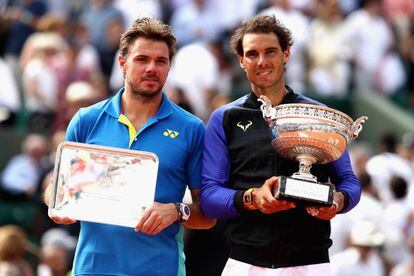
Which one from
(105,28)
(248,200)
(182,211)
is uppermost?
(105,28)

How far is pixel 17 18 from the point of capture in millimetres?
16594

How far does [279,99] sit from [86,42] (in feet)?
30.6

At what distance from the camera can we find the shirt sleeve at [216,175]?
6363mm

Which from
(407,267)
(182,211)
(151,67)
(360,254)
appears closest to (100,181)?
(182,211)

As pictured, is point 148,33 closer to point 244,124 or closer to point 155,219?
point 244,124

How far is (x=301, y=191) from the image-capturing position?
598cm

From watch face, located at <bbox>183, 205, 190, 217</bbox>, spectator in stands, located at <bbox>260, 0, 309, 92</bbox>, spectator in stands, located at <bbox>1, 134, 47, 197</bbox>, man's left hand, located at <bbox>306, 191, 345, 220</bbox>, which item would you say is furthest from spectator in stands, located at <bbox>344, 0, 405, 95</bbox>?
man's left hand, located at <bbox>306, 191, 345, 220</bbox>

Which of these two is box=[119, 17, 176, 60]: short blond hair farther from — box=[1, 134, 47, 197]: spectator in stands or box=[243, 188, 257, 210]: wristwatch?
box=[1, 134, 47, 197]: spectator in stands

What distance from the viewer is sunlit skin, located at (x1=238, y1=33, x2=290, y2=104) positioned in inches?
254

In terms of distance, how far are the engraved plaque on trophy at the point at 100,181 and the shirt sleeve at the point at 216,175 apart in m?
0.36

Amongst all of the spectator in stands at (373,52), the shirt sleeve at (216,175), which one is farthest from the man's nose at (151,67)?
the spectator in stands at (373,52)

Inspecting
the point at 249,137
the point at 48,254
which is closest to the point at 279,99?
the point at 249,137

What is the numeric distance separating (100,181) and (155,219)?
355 mm

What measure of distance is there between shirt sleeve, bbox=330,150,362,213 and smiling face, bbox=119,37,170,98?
40.1 inches
